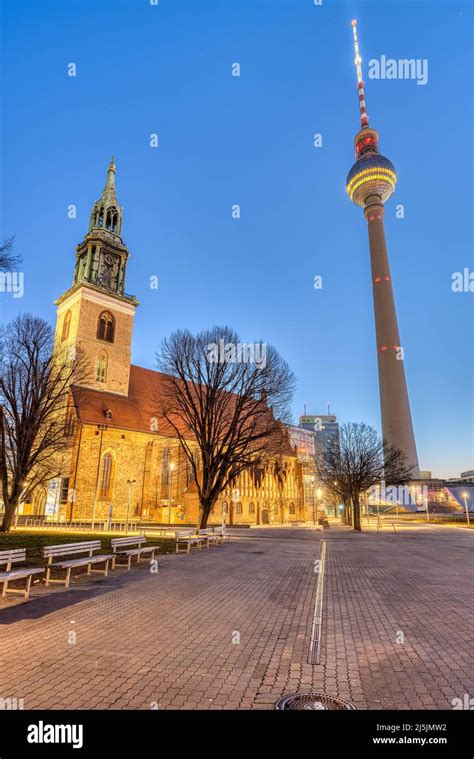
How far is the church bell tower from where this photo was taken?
146 ft

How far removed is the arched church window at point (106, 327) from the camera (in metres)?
45.9

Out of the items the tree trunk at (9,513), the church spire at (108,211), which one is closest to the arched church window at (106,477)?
the tree trunk at (9,513)

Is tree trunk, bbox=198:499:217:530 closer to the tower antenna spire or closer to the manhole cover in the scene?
the manhole cover

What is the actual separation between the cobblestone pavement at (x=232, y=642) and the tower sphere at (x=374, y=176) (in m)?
106

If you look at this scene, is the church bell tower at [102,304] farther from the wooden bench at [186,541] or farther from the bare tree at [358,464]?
the wooden bench at [186,541]

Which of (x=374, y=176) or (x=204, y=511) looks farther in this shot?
(x=374, y=176)

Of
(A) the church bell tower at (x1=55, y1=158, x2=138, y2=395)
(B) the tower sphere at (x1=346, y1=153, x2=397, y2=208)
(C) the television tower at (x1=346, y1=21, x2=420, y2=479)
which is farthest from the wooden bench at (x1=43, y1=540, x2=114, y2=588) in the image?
(B) the tower sphere at (x1=346, y1=153, x2=397, y2=208)

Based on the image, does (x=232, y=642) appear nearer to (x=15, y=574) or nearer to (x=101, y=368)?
(x=15, y=574)

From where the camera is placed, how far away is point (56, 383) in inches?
1006

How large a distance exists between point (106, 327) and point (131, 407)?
9.05 m

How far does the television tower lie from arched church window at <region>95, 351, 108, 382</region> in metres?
59.1

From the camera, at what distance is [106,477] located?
132ft

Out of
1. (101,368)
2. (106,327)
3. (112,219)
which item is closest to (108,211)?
(112,219)
